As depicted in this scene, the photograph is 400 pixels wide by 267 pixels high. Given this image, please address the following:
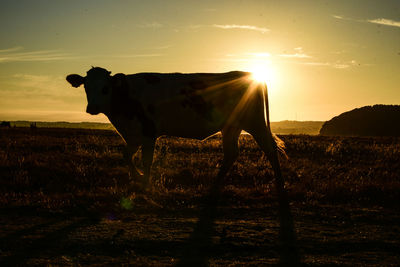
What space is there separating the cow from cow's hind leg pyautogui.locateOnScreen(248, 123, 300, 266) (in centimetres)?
2

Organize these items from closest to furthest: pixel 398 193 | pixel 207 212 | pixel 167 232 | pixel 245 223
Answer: pixel 167 232, pixel 245 223, pixel 207 212, pixel 398 193

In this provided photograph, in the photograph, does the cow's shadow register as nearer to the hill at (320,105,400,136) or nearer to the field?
the field

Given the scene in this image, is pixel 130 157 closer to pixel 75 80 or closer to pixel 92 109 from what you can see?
pixel 92 109

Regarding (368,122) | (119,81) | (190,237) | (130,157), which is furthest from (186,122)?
(368,122)

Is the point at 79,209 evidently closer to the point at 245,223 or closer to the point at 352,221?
the point at 245,223

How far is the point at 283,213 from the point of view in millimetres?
6629

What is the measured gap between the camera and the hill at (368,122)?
173 ft

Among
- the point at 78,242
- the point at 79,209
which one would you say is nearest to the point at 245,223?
the point at 78,242

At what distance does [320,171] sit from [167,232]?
275 inches

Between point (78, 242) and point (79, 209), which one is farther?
point (79, 209)

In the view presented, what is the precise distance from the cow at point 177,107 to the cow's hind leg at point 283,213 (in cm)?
2

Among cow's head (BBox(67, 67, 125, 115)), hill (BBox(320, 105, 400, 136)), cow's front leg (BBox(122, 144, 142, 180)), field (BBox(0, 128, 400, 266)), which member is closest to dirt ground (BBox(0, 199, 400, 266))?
field (BBox(0, 128, 400, 266))

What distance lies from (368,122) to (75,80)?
54.8m

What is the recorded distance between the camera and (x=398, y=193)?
27.5 ft
